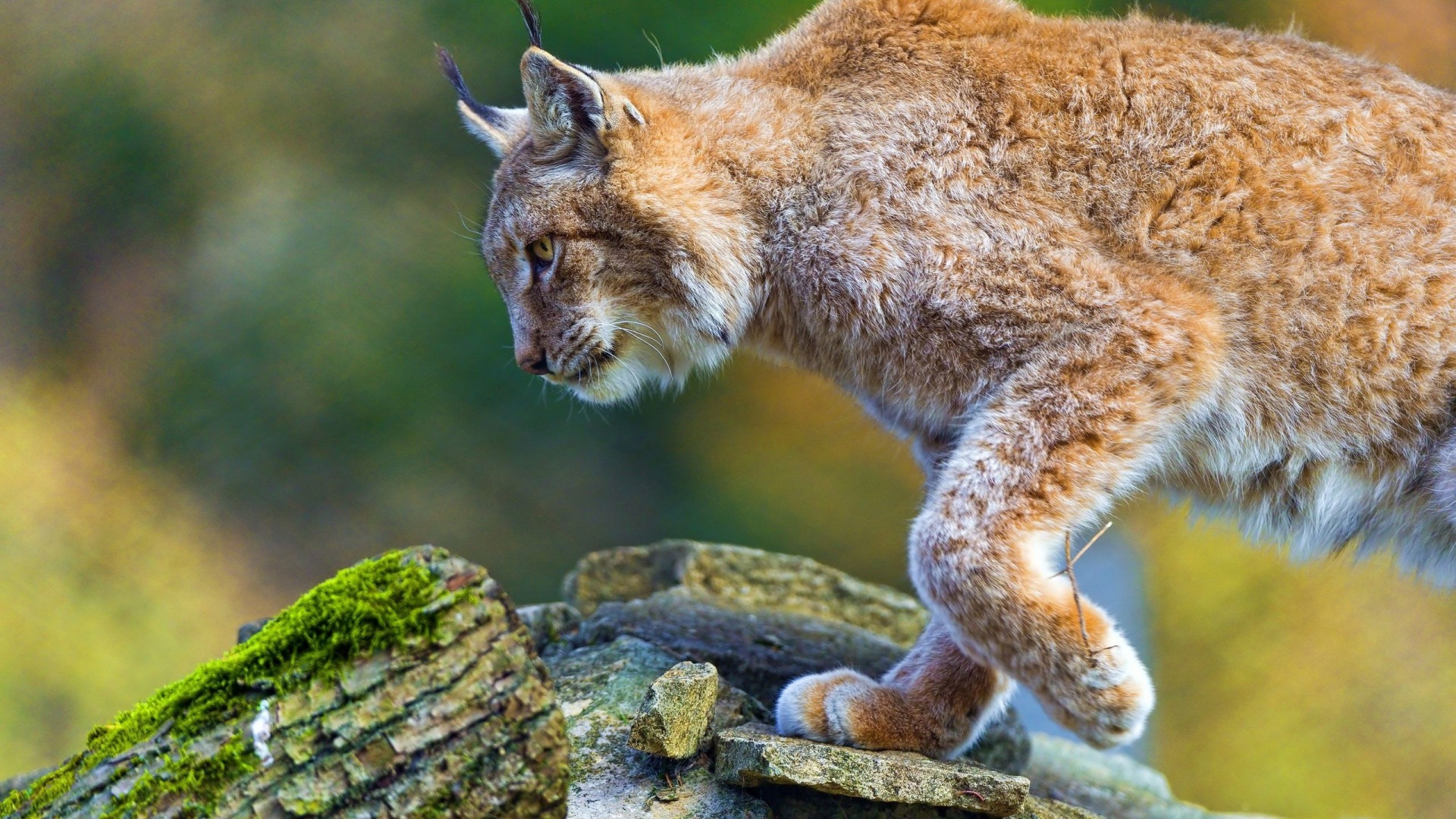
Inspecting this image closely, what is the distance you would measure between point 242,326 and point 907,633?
3673mm

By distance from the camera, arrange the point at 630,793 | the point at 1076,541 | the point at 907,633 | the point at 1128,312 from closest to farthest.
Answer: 1. the point at 630,793
2. the point at 1128,312
3. the point at 1076,541
4. the point at 907,633

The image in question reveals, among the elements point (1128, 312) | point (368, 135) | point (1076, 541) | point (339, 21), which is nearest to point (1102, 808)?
point (1076, 541)

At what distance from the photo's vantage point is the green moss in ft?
A: 5.95

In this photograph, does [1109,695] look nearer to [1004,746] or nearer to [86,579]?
[1004,746]

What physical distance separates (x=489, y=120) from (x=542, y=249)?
2.29 feet

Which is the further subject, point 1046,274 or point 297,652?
point 1046,274

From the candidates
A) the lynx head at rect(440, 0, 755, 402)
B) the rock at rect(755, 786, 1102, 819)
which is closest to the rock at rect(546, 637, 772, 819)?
the rock at rect(755, 786, 1102, 819)

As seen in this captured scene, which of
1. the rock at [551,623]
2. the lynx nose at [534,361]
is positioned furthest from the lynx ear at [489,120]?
the rock at [551,623]

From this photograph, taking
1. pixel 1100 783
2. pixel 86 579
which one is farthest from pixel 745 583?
pixel 86 579

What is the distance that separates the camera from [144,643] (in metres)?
5.27

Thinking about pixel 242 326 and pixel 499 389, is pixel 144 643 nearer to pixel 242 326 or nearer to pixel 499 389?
pixel 242 326

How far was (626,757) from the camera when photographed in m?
2.45

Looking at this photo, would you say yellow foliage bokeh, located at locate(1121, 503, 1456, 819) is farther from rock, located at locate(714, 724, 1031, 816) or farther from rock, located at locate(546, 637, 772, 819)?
rock, located at locate(714, 724, 1031, 816)

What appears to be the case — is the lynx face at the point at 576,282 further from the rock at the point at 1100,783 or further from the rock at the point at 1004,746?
the rock at the point at 1100,783
